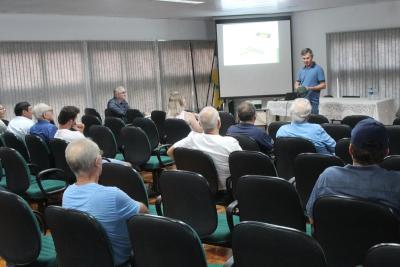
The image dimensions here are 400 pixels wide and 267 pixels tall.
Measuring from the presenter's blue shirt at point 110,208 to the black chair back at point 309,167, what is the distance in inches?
54.3

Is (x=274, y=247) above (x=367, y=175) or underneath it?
underneath

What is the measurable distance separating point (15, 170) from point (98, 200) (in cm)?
235

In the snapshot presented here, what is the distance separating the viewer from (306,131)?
454 centimetres

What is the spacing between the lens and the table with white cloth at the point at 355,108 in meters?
8.48

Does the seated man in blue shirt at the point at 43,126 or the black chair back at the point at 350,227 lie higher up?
the seated man in blue shirt at the point at 43,126

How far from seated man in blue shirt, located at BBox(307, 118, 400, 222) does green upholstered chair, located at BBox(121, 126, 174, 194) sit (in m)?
3.29

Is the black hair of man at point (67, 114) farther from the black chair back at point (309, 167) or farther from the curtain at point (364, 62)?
the curtain at point (364, 62)

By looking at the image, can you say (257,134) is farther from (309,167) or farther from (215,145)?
(309,167)

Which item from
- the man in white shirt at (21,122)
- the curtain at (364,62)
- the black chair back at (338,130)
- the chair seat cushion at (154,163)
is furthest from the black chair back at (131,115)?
the curtain at (364,62)

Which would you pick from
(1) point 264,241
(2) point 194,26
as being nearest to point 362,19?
(2) point 194,26

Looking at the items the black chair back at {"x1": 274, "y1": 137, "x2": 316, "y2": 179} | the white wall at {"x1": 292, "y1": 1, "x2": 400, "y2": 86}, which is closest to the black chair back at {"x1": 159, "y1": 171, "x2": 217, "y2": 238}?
the black chair back at {"x1": 274, "y1": 137, "x2": 316, "y2": 179}

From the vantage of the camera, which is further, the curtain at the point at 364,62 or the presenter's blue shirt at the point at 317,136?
the curtain at the point at 364,62

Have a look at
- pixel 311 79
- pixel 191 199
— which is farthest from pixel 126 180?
pixel 311 79

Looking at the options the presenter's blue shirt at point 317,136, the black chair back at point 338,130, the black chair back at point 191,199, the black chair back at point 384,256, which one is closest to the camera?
the black chair back at point 384,256
